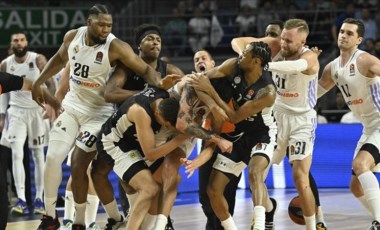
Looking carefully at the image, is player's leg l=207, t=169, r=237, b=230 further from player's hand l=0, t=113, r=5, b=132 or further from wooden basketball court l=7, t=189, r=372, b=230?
player's hand l=0, t=113, r=5, b=132

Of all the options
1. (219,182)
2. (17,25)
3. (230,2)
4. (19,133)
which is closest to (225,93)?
(219,182)

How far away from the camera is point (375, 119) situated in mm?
9578

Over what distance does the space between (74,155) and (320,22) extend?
1009 centimetres

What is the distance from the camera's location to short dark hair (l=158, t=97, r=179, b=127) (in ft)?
27.1

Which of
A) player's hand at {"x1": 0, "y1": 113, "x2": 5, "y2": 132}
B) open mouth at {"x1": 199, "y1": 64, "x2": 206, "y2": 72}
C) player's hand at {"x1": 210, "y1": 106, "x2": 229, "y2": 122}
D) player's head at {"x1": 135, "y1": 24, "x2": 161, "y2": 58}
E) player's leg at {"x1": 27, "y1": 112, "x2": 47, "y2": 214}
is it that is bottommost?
player's leg at {"x1": 27, "y1": 112, "x2": 47, "y2": 214}

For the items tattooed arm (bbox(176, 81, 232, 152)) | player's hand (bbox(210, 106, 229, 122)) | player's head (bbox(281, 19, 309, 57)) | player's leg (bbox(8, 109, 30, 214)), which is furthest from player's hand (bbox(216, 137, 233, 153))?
player's leg (bbox(8, 109, 30, 214))

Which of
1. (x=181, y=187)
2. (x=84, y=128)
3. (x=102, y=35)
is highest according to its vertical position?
(x=102, y=35)

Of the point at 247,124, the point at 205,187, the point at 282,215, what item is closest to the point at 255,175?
the point at 247,124

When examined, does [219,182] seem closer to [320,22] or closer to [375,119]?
[375,119]

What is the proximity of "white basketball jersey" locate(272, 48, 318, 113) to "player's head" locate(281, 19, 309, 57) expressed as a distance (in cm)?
11

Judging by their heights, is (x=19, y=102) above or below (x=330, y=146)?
above

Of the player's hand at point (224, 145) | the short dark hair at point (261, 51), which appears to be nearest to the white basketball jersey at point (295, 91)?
the short dark hair at point (261, 51)

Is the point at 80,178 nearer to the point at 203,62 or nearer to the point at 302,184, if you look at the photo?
the point at 203,62

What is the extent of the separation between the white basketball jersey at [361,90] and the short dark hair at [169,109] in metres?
2.17
